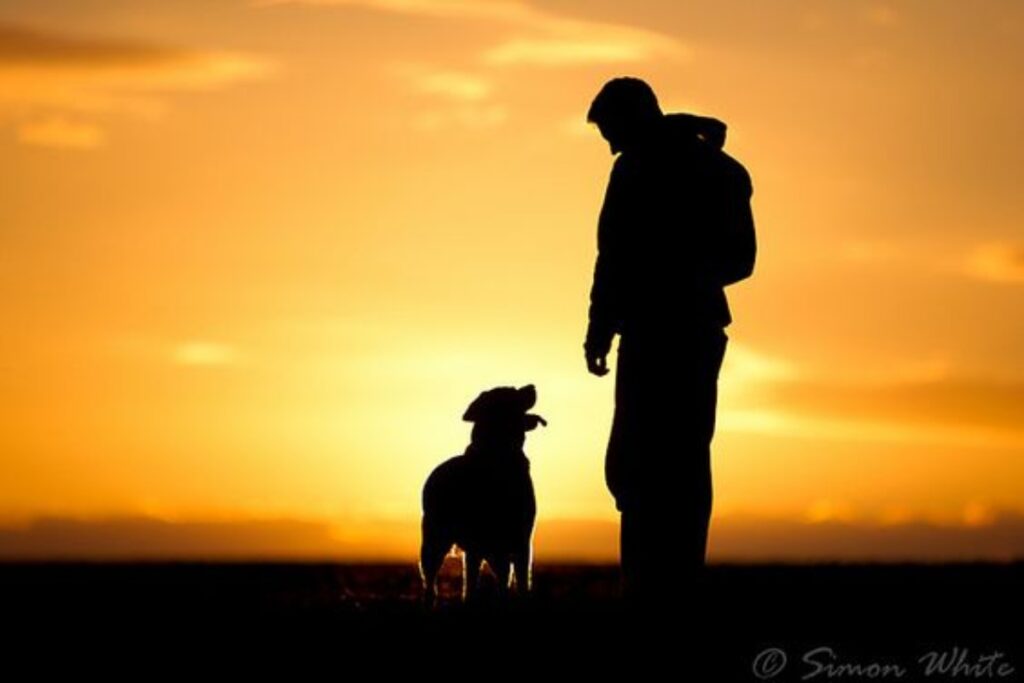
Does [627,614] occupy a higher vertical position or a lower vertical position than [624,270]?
lower

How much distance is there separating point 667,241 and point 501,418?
5692 millimetres

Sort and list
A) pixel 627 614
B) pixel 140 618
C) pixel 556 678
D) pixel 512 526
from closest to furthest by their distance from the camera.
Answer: pixel 556 678
pixel 627 614
pixel 140 618
pixel 512 526

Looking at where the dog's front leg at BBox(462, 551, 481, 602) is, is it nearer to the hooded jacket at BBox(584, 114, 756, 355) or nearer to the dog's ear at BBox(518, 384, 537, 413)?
the dog's ear at BBox(518, 384, 537, 413)

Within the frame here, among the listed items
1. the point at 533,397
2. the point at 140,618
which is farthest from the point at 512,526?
the point at 140,618

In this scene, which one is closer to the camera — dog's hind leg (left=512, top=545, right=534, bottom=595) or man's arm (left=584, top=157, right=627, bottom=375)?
man's arm (left=584, top=157, right=627, bottom=375)

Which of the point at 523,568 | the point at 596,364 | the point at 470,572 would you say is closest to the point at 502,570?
the point at 523,568

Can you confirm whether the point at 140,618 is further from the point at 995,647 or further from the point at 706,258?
the point at 995,647

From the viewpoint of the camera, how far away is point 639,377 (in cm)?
1383

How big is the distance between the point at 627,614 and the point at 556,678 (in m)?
2.11

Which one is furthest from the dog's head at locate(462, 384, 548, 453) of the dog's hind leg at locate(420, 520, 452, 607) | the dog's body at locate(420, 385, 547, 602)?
the dog's hind leg at locate(420, 520, 452, 607)

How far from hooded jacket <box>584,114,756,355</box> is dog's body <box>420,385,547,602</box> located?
5.27 meters

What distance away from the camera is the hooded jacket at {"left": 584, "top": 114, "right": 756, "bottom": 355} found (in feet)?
45.2

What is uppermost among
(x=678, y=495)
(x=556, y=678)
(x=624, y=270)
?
(x=624, y=270)

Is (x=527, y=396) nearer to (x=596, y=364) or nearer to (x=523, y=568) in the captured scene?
(x=523, y=568)
